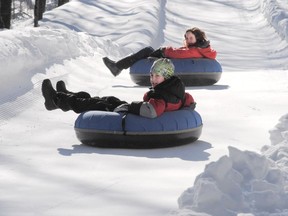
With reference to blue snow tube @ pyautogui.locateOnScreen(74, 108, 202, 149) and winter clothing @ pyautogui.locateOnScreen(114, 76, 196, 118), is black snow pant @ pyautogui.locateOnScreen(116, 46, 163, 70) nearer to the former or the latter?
winter clothing @ pyautogui.locateOnScreen(114, 76, 196, 118)

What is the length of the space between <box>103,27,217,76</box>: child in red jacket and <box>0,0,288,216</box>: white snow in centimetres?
34

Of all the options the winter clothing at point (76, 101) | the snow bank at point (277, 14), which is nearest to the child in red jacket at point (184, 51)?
the winter clothing at point (76, 101)

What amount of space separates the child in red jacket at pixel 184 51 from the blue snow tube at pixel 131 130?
13.9 ft

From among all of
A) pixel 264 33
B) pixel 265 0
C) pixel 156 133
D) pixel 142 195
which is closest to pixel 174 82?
pixel 156 133

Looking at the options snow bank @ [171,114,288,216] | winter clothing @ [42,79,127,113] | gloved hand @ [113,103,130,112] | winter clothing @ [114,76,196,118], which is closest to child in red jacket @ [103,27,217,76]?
winter clothing @ [42,79,127,113]

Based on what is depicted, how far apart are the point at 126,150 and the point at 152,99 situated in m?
0.52

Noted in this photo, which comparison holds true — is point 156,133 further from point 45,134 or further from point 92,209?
point 92,209

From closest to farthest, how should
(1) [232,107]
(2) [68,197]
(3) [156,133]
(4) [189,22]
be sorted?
(2) [68,197] < (3) [156,133] < (1) [232,107] < (4) [189,22]

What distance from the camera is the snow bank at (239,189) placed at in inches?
164

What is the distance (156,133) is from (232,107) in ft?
8.64

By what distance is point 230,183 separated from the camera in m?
4.41

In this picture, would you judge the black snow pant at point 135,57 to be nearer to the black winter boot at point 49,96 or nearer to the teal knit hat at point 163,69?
the black winter boot at point 49,96

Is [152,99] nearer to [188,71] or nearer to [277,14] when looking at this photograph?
[188,71]

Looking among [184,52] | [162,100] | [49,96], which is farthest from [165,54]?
[162,100]
